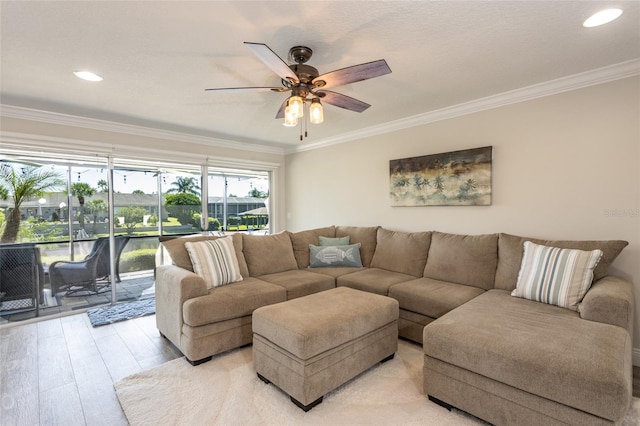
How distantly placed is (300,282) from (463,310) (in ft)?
5.39

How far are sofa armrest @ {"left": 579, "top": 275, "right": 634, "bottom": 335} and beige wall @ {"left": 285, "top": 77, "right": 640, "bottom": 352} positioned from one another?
2.42 ft

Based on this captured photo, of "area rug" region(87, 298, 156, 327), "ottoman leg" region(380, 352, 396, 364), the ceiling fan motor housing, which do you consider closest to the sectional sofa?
"ottoman leg" region(380, 352, 396, 364)

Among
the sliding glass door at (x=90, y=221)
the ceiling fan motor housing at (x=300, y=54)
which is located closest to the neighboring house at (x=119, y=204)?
the sliding glass door at (x=90, y=221)

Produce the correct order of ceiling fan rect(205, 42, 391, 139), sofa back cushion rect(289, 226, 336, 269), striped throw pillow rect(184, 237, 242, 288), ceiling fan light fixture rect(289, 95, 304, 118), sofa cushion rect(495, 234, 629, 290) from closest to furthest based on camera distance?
ceiling fan rect(205, 42, 391, 139), ceiling fan light fixture rect(289, 95, 304, 118), sofa cushion rect(495, 234, 629, 290), striped throw pillow rect(184, 237, 242, 288), sofa back cushion rect(289, 226, 336, 269)

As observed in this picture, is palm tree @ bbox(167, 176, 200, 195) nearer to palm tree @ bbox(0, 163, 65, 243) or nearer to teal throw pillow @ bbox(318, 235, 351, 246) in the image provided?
palm tree @ bbox(0, 163, 65, 243)

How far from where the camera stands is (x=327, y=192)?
5.07 m

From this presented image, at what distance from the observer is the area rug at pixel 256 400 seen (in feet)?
5.98

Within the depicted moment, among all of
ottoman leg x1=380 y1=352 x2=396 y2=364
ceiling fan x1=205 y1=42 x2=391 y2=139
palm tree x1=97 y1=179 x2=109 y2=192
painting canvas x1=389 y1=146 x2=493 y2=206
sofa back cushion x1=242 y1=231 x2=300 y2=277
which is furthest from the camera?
palm tree x1=97 y1=179 x2=109 y2=192

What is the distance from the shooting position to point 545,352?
1.56 meters

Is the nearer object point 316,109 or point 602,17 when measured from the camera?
point 602,17

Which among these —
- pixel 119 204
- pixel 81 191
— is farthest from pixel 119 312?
pixel 81 191

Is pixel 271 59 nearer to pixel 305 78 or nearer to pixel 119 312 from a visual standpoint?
pixel 305 78

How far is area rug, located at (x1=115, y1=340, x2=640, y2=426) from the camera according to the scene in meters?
1.82

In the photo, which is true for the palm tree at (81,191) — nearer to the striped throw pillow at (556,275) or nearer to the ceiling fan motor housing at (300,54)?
the ceiling fan motor housing at (300,54)
